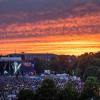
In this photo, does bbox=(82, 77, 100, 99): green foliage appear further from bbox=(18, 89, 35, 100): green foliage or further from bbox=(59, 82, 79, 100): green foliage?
bbox=(18, 89, 35, 100): green foliage

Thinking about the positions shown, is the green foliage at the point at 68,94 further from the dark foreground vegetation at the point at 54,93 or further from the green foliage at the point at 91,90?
the green foliage at the point at 91,90

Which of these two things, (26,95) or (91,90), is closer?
(26,95)

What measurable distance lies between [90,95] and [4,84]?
11637mm

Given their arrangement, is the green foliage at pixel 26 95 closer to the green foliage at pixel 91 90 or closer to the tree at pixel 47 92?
the tree at pixel 47 92

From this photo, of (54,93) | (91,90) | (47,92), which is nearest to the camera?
(47,92)

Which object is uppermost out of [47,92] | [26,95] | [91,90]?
[47,92]

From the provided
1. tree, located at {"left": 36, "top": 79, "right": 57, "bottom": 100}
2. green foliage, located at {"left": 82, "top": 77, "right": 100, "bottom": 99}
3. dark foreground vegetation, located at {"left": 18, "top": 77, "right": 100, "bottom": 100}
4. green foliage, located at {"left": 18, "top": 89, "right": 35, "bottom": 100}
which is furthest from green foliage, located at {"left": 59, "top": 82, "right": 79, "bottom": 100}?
green foliage, located at {"left": 18, "top": 89, "right": 35, "bottom": 100}

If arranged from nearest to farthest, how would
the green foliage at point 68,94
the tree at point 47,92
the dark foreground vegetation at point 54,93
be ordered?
the dark foreground vegetation at point 54,93 → the tree at point 47,92 → the green foliage at point 68,94

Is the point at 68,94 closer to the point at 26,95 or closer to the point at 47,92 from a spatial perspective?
the point at 47,92

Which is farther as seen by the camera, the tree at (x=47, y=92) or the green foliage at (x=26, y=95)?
the tree at (x=47, y=92)

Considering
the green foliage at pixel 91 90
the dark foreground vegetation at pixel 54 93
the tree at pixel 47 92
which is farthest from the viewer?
the green foliage at pixel 91 90

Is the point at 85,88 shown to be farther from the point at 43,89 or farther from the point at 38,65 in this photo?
the point at 38,65

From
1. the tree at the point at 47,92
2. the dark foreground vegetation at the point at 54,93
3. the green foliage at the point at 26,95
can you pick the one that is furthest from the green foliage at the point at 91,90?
the green foliage at the point at 26,95

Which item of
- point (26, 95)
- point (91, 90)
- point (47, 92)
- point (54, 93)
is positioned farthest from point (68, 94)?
point (91, 90)
